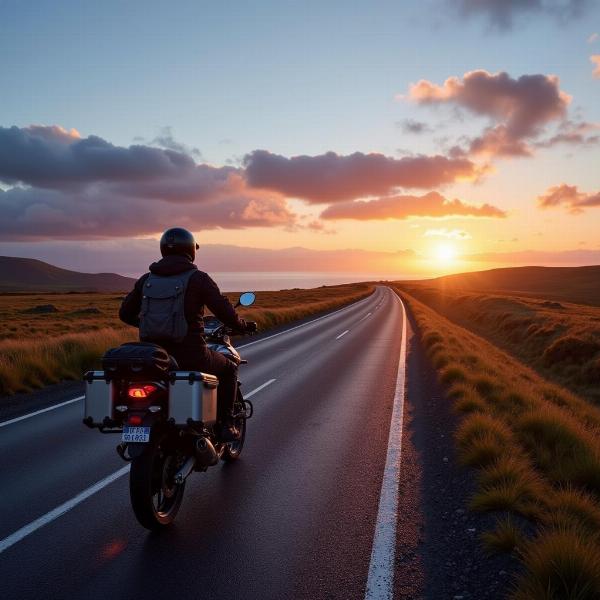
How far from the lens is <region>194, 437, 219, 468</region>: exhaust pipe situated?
494cm

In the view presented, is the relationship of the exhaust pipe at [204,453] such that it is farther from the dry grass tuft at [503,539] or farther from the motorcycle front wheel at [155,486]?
the dry grass tuft at [503,539]

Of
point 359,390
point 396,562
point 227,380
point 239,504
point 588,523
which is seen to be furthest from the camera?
point 359,390

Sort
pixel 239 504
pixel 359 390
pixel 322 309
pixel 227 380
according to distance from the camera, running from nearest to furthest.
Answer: pixel 239 504 < pixel 227 380 < pixel 359 390 < pixel 322 309

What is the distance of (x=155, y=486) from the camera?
471 cm

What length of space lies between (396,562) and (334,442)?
3462 mm

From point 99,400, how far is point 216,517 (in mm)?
1524

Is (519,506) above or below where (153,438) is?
below

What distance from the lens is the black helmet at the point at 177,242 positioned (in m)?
5.19

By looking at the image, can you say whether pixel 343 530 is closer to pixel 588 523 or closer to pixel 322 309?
pixel 588 523

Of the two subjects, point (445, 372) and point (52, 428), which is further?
point (445, 372)

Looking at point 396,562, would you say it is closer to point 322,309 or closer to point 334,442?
point 334,442

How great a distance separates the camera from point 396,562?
4117mm

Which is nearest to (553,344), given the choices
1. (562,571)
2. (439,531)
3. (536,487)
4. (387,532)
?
(536,487)

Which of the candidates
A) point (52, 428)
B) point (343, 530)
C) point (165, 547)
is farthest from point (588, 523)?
point (52, 428)
